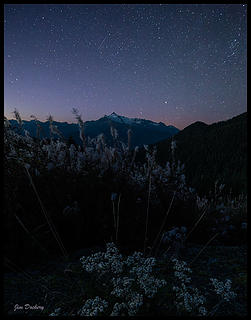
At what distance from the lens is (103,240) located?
8.39 feet

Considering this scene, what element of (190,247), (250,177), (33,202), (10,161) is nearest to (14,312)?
(33,202)

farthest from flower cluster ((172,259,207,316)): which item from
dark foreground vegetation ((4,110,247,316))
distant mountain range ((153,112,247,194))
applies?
distant mountain range ((153,112,247,194))

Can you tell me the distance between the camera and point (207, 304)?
157cm

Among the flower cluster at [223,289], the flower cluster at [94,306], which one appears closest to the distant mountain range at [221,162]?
the flower cluster at [223,289]

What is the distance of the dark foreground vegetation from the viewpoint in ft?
4.79

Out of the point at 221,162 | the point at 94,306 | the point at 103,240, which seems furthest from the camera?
the point at 221,162

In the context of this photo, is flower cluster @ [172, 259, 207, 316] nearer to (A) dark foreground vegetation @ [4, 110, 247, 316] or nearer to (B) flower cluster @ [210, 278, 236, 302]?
(A) dark foreground vegetation @ [4, 110, 247, 316]

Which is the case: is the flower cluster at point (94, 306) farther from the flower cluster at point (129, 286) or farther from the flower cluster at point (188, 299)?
the flower cluster at point (188, 299)

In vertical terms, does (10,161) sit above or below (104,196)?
above

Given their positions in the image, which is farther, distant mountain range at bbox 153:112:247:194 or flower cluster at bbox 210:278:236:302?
distant mountain range at bbox 153:112:247:194

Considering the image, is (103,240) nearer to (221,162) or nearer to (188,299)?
(188,299)

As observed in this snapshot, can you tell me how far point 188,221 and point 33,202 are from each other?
7.41 ft

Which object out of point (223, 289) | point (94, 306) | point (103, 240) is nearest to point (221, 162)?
point (103, 240)

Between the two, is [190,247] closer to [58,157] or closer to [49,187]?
[49,187]
